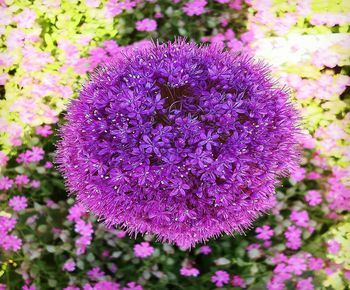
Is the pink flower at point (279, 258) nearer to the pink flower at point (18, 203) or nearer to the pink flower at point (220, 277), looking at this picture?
the pink flower at point (220, 277)

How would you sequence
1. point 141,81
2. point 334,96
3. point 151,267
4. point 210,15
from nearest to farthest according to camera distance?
1. point 141,81
2. point 151,267
3. point 334,96
4. point 210,15

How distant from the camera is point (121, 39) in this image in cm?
246

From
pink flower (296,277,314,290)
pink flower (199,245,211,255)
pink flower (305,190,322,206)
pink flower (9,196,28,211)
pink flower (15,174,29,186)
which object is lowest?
pink flower (296,277,314,290)

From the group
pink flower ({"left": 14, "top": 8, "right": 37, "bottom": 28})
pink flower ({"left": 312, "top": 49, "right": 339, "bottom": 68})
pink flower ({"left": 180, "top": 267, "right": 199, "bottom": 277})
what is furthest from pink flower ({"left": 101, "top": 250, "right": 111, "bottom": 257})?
pink flower ({"left": 312, "top": 49, "right": 339, "bottom": 68})

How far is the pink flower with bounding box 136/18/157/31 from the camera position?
2352 millimetres

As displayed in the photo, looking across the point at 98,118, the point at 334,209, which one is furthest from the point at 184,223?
the point at 334,209

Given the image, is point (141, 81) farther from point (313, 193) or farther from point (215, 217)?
point (313, 193)

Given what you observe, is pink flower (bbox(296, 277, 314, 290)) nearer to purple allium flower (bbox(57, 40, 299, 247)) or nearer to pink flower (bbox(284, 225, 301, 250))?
pink flower (bbox(284, 225, 301, 250))

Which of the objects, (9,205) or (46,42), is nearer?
(9,205)

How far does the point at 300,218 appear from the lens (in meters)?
2.25

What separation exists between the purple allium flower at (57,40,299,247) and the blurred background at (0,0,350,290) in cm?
75

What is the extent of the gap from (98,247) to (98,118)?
1.12m

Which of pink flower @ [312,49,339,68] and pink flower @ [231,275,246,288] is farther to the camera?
pink flower @ [312,49,339,68]

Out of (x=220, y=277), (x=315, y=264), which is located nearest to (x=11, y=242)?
(x=220, y=277)
